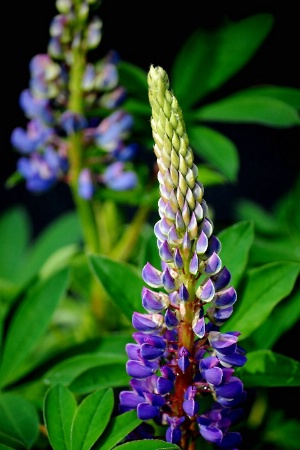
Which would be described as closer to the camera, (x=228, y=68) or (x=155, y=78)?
(x=155, y=78)

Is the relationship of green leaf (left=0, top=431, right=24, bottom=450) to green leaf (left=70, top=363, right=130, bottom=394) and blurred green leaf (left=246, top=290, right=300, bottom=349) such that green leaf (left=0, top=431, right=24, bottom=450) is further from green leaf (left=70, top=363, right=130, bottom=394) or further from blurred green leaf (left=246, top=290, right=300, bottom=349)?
blurred green leaf (left=246, top=290, right=300, bottom=349)

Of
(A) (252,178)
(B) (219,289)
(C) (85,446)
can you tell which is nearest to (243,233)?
(B) (219,289)

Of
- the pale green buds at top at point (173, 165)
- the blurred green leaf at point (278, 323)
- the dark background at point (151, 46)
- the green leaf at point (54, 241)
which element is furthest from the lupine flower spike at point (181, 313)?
the dark background at point (151, 46)

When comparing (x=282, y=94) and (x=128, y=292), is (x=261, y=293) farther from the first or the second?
(x=282, y=94)

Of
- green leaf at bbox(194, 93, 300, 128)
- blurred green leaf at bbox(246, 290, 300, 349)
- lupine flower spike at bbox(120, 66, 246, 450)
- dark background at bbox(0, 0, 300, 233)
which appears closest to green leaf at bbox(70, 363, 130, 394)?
lupine flower spike at bbox(120, 66, 246, 450)

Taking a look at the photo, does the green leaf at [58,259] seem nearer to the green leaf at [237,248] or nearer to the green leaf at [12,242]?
the green leaf at [12,242]

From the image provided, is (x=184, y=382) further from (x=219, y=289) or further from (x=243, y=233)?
(x=243, y=233)

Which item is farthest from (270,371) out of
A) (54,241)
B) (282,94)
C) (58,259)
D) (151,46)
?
(151,46)
